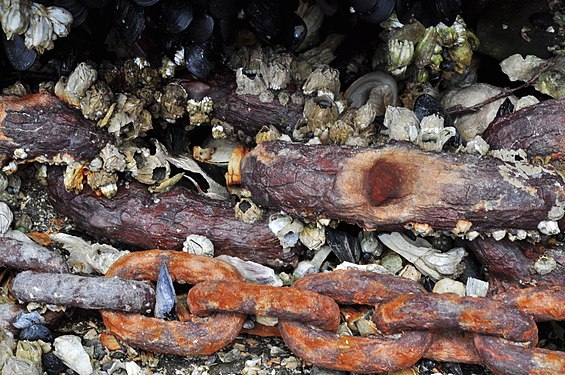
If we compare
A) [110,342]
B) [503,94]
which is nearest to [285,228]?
[110,342]

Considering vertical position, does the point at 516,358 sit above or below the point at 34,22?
below

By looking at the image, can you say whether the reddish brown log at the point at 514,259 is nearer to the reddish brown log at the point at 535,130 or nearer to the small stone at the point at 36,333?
the reddish brown log at the point at 535,130

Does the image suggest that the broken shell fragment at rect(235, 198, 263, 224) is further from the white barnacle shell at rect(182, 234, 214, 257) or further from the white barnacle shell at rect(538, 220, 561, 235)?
the white barnacle shell at rect(538, 220, 561, 235)

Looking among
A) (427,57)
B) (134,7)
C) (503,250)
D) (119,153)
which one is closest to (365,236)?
(503,250)

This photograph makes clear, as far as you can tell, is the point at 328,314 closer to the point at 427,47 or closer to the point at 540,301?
the point at 540,301

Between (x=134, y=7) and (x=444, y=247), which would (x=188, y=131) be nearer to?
(x=134, y=7)

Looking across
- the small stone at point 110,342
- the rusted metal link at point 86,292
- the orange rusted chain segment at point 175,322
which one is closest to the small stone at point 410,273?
the orange rusted chain segment at point 175,322
